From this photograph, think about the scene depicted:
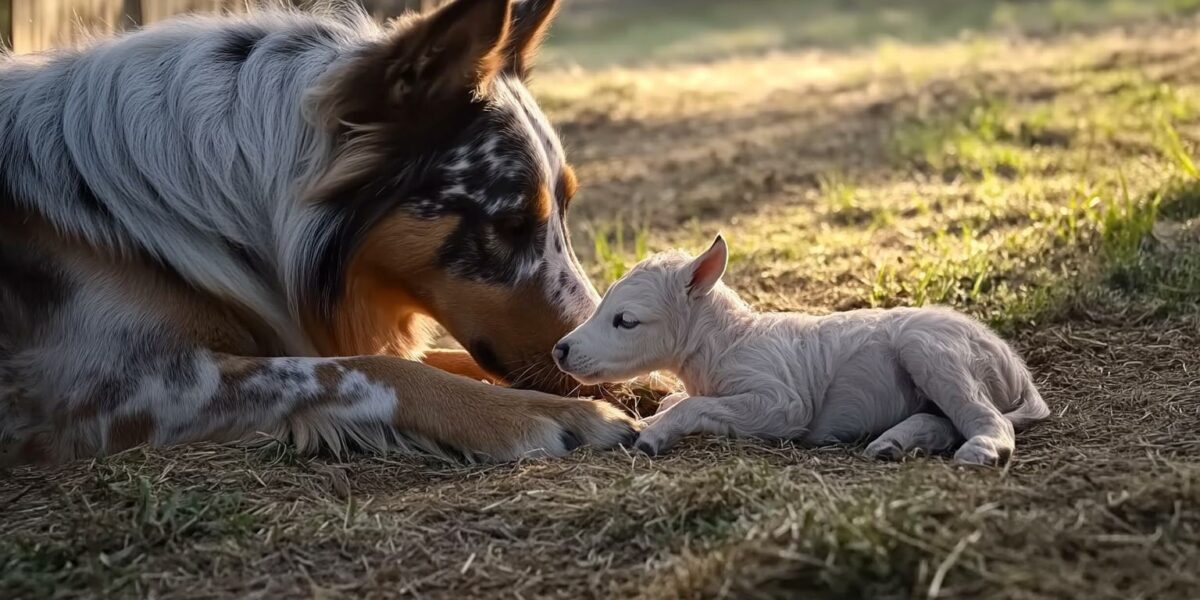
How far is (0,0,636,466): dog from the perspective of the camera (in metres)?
3.70

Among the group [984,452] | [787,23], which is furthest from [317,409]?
[787,23]

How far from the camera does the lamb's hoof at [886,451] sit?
3.39 m

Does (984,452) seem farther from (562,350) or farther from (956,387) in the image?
(562,350)

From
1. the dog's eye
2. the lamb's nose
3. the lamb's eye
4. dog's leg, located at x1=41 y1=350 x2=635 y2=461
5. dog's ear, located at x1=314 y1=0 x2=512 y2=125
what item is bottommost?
dog's leg, located at x1=41 y1=350 x2=635 y2=461

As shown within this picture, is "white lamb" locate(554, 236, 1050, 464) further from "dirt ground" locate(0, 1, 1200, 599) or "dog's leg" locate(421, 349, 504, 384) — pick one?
"dog's leg" locate(421, 349, 504, 384)

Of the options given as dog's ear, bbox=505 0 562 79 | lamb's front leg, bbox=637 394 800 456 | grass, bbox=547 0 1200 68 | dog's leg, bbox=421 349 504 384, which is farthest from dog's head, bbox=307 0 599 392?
grass, bbox=547 0 1200 68

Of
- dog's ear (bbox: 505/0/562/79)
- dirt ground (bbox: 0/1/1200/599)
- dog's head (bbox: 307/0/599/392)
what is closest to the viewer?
dirt ground (bbox: 0/1/1200/599)

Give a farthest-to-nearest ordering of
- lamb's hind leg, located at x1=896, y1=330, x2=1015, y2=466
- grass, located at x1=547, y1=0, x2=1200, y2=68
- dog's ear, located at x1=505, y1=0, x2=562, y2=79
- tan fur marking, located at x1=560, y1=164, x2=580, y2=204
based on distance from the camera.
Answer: grass, located at x1=547, y1=0, x2=1200, y2=68, dog's ear, located at x1=505, y1=0, x2=562, y2=79, tan fur marking, located at x1=560, y1=164, x2=580, y2=204, lamb's hind leg, located at x1=896, y1=330, x2=1015, y2=466

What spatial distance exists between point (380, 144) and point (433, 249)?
334mm

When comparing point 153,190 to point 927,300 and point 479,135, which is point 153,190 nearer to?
point 479,135

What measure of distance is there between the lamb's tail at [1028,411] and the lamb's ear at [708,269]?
33.0 inches

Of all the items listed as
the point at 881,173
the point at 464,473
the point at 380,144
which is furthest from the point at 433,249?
the point at 881,173

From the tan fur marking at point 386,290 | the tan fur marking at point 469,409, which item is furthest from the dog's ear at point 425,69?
the tan fur marking at point 469,409

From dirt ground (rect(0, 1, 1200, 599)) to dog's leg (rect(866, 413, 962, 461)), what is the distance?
0.28 feet
